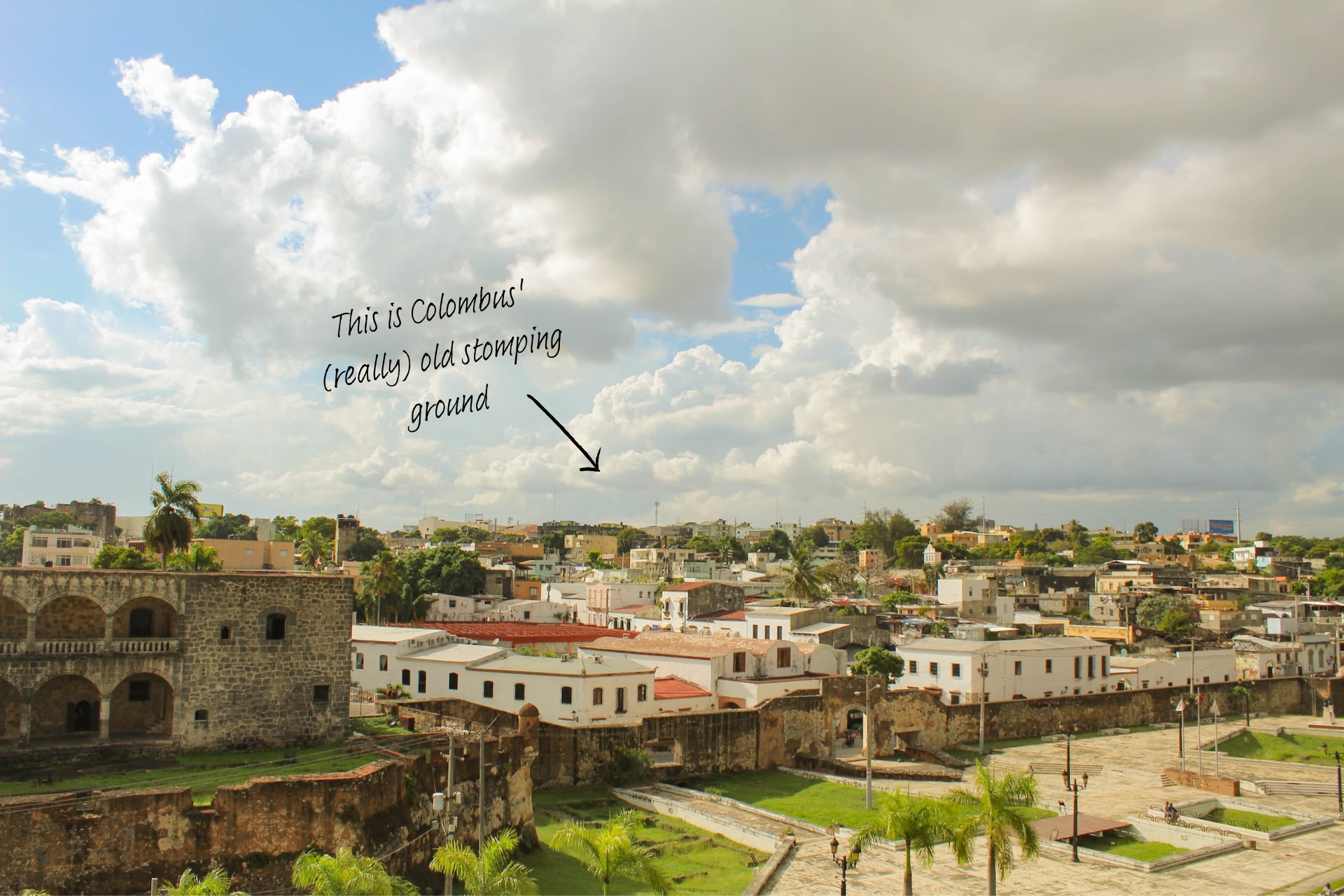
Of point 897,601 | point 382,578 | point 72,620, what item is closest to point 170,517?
point 72,620

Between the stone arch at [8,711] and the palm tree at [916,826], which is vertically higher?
the stone arch at [8,711]

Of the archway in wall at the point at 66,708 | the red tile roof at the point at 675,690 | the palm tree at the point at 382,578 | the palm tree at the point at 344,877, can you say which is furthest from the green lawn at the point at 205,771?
the palm tree at the point at 382,578

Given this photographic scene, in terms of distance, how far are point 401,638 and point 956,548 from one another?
144 metres

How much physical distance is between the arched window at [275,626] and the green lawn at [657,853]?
10306 mm

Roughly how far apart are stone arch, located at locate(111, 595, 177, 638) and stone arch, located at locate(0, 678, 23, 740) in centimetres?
297

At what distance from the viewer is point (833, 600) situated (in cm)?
9231

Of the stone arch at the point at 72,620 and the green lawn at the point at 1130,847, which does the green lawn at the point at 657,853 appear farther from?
the stone arch at the point at 72,620

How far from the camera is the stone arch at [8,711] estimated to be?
1106 inches

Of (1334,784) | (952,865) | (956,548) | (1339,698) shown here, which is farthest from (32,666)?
(956,548)

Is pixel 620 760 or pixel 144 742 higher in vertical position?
pixel 144 742

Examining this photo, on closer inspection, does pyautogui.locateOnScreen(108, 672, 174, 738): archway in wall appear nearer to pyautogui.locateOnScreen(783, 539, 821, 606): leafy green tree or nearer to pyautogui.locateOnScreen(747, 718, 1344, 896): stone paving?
pyautogui.locateOnScreen(747, 718, 1344, 896): stone paving

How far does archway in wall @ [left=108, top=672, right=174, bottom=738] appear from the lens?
98.2ft

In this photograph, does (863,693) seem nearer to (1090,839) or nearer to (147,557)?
(1090,839)

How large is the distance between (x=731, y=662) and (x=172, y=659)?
2793cm
